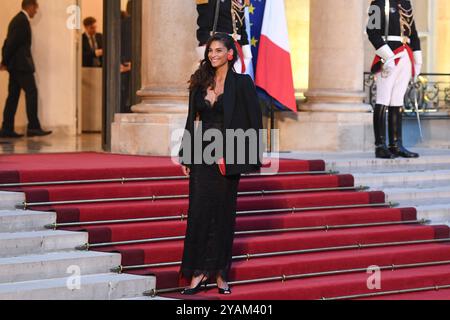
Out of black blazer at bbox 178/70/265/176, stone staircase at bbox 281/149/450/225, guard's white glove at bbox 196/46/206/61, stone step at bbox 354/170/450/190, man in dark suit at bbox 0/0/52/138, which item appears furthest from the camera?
man in dark suit at bbox 0/0/52/138

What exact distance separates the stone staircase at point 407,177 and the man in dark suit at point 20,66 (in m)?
4.90

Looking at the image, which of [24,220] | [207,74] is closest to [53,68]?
[24,220]

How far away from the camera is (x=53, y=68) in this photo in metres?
19.0

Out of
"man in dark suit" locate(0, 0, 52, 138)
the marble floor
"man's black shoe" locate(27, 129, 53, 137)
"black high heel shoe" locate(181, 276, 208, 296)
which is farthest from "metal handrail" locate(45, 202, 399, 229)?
"man's black shoe" locate(27, 129, 53, 137)

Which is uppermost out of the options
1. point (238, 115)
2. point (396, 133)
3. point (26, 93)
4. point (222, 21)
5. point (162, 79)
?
point (222, 21)

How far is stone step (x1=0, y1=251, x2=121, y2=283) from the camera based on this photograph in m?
9.77

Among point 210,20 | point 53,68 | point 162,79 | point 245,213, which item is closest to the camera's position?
point 245,213

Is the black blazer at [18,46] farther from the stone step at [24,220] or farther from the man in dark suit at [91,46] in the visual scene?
the stone step at [24,220]

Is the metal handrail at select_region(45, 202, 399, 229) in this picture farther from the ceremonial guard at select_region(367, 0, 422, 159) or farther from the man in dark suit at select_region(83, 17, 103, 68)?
the man in dark suit at select_region(83, 17, 103, 68)

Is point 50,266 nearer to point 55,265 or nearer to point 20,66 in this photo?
point 55,265

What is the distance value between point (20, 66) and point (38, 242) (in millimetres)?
8045

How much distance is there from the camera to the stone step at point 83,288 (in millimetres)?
9453

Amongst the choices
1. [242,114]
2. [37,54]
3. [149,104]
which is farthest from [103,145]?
[242,114]

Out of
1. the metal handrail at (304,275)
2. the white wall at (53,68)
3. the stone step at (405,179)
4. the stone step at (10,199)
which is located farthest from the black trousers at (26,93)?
the metal handrail at (304,275)
